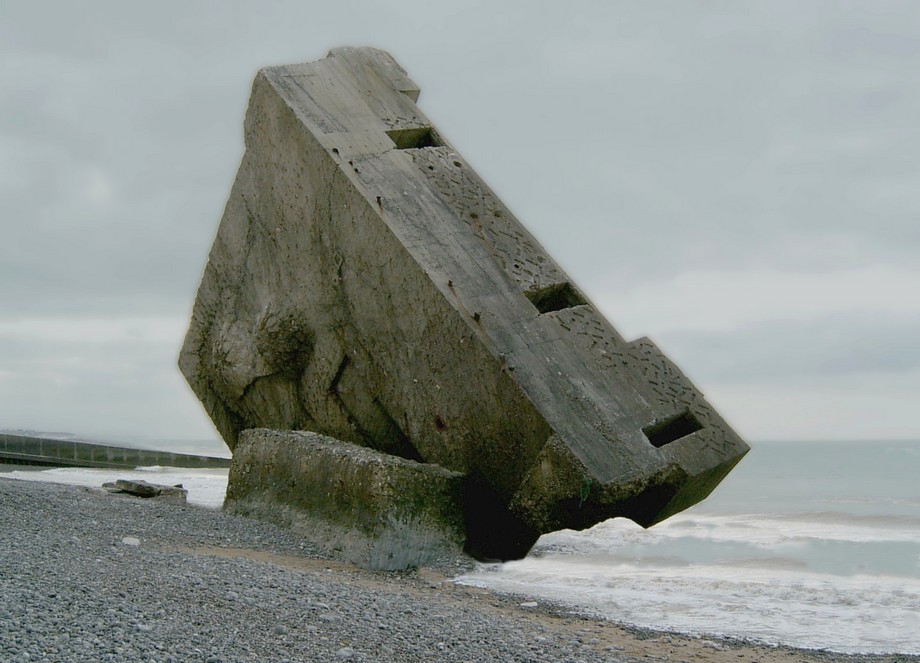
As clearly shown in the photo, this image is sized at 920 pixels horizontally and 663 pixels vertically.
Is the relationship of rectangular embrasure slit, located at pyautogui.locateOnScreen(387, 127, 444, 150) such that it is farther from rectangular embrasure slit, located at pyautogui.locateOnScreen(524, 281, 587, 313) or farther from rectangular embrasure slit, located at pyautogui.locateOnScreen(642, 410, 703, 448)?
rectangular embrasure slit, located at pyautogui.locateOnScreen(642, 410, 703, 448)

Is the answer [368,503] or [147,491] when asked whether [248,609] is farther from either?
[147,491]

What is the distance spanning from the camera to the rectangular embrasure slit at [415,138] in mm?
7656

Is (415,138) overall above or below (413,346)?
above

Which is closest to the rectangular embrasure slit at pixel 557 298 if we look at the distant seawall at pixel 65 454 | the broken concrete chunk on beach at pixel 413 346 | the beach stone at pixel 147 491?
the broken concrete chunk on beach at pixel 413 346

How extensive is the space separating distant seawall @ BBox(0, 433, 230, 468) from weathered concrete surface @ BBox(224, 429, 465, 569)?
438 inches

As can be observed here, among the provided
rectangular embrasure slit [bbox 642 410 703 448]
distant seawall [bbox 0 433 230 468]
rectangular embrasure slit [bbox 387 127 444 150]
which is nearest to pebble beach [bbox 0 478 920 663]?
rectangular embrasure slit [bbox 642 410 703 448]

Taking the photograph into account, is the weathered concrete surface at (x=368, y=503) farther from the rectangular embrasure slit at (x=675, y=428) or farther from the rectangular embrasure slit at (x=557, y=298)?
the rectangular embrasure slit at (x=557, y=298)

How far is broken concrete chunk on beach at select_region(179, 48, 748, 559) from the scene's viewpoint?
5898 mm

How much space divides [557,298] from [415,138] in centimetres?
186

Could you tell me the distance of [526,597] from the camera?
19.2 ft

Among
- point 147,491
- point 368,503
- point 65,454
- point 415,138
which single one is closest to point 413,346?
point 368,503

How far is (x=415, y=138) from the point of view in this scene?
7.82 m

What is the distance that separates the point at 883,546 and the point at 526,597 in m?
5.11

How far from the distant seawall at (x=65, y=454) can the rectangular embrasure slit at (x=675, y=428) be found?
12567 mm
